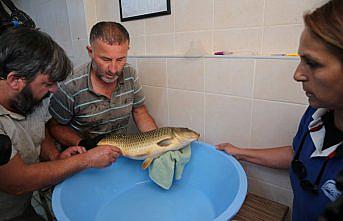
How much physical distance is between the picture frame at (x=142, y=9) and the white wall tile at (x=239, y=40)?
31 cm

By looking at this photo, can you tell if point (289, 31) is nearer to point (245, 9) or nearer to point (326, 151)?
point (245, 9)

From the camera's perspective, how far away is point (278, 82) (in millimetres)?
851

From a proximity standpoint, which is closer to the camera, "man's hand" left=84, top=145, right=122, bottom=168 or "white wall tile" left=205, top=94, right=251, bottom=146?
"man's hand" left=84, top=145, right=122, bottom=168

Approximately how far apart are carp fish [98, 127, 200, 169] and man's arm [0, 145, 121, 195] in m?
0.05

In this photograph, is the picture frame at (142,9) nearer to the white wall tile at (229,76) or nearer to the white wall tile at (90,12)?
the white wall tile at (90,12)

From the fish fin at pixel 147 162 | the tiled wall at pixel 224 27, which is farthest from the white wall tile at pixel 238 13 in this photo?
the fish fin at pixel 147 162

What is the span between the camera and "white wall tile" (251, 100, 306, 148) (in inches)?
33.7

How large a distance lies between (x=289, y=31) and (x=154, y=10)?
651 mm

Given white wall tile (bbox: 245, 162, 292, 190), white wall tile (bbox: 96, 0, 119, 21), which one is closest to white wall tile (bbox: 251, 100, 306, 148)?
white wall tile (bbox: 245, 162, 292, 190)

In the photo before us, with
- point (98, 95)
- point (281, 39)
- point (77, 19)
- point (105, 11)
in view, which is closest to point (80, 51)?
point (77, 19)

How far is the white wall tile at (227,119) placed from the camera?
3.18 feet

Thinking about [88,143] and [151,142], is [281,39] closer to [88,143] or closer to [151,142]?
[151,142]

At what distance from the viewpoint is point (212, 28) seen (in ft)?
3.29

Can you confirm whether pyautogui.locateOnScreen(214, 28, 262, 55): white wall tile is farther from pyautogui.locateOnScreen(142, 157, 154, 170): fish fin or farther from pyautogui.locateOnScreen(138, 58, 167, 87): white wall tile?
pyautogui.locateOnScreen(142, 157, 154, 170): fish fin
